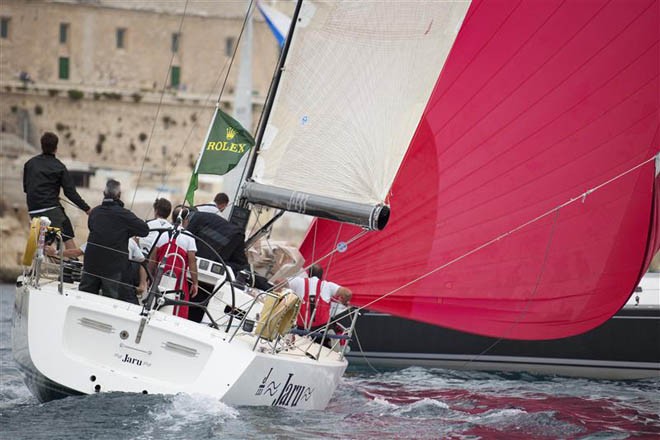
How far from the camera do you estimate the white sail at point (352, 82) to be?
8.90 meters

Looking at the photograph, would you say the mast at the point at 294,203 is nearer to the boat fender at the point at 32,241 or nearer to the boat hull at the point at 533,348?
the boat fender at the point at 32,241

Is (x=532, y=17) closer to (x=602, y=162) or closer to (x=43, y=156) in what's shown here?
(x=602, y=162)

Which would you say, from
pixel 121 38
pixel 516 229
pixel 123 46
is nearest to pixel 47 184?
pixel 516 229

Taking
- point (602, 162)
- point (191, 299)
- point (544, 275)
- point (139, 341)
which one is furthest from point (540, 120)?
point (139, 341)

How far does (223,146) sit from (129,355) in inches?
89.4

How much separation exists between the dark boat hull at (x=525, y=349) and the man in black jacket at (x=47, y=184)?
3771 mm

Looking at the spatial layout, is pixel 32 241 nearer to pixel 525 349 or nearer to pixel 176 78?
pixel 525 349

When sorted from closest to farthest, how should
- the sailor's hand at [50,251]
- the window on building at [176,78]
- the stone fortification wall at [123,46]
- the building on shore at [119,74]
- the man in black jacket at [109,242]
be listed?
the man in black jacket at [109,242], the sailor's hand at [50,251], the building on shore at [119,74], the stone fortification wall at [123,46], the window on building at [176,78]

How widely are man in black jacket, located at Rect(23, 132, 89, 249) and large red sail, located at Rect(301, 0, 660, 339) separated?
85.4 inches

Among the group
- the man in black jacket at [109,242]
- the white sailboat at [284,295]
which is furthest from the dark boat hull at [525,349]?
the man in black jacket at [109,242]

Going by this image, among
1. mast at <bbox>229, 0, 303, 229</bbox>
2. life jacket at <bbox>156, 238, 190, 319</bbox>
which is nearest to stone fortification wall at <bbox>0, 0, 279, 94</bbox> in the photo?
mast at <bbox>229, 0, 303, 229</bbox>

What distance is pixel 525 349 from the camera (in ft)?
38.6

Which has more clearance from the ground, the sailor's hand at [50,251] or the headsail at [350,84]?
the headsail at [350,84]

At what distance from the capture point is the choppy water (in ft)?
22.3
